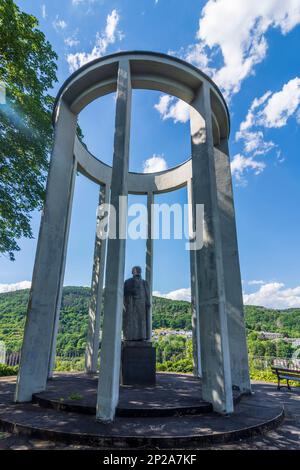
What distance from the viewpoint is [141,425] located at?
12.3ft

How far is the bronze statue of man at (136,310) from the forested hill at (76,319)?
1111cm

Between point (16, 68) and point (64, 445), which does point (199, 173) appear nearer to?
point (64, 445)

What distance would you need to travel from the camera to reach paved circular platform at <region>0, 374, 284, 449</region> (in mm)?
3287

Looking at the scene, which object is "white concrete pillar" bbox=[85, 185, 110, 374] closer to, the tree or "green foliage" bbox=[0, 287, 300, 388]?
the tree

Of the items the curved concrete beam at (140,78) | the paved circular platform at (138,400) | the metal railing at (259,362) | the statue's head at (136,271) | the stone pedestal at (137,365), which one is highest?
the curved concrete beam at (140,78)

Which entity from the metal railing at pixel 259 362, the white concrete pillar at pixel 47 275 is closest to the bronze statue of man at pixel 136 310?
the white concrete pillar at pixel 47 275

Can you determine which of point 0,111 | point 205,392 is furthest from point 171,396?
point 0,111

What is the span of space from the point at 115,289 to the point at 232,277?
3.89 meters

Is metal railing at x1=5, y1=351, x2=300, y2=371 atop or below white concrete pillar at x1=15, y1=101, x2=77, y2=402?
below

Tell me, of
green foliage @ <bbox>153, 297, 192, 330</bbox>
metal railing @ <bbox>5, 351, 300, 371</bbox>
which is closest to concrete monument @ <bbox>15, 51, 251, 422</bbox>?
metal railing @ <bbox>5, 351, 300, 371</bbox>

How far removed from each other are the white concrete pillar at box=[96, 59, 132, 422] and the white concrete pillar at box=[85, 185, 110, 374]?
210 inches

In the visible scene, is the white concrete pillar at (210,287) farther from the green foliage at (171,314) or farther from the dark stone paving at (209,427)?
the green foliage at (171,314)

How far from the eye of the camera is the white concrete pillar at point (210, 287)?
4.75 metres

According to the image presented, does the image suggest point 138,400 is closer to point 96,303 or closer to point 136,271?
point 136,271
